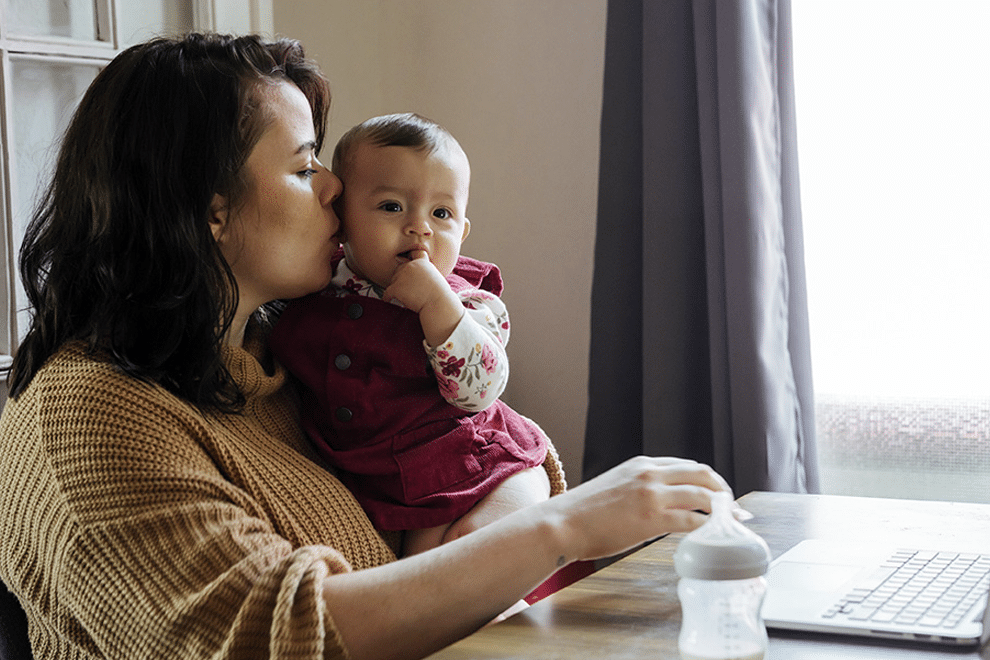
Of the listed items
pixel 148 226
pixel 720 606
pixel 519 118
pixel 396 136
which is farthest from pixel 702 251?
pixel 720 606

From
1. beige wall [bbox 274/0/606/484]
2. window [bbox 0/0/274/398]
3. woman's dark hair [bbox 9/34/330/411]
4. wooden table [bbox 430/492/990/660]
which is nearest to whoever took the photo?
wooden table [bbox 430/492/990/660]

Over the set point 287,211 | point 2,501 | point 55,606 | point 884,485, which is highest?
point 287,211

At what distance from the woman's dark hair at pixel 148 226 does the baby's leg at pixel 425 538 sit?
0.99 ft

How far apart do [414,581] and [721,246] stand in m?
1.42

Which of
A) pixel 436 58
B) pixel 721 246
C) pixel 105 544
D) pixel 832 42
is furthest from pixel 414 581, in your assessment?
pixel 436 58

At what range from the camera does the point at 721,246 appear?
218cm

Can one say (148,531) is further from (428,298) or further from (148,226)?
(428,298)

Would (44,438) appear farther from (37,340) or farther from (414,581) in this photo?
(414,581)

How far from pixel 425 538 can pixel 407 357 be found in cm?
25

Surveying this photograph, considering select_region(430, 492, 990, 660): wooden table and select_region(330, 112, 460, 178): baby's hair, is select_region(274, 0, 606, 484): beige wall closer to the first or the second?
select_region(330, 112, 460, 178): baby's hair

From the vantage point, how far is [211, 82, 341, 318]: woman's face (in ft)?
4.13

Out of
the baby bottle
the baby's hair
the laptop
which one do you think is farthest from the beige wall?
the baby bottle

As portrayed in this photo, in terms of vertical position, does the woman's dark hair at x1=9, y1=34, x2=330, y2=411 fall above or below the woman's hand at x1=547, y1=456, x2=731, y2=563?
above

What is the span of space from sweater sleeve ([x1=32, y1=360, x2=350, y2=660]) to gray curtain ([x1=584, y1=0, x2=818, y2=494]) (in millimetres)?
1344
